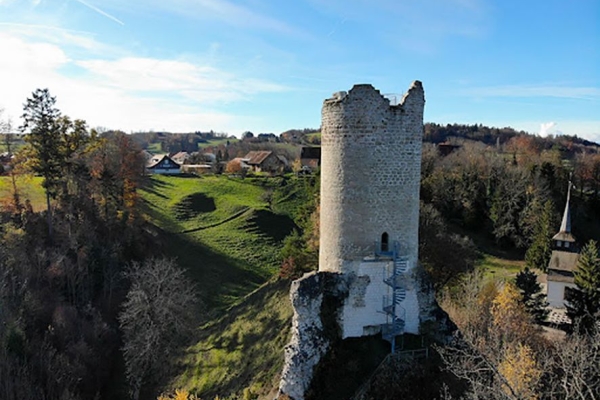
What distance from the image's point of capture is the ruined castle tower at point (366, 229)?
12.5 metres

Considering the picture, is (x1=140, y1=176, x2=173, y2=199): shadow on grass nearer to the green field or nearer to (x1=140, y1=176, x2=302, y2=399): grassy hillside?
(x1=140, y1=176, x2=302, y2=399): grassy hillside

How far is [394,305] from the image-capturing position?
12.9 meters

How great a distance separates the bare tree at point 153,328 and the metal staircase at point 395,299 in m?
13.1

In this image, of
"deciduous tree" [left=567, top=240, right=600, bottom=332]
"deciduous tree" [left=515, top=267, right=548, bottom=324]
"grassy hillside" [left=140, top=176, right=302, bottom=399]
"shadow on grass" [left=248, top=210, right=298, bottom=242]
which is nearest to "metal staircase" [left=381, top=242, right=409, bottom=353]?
"grassy hillside" [left=140, top=176, right=302, bottom=399]

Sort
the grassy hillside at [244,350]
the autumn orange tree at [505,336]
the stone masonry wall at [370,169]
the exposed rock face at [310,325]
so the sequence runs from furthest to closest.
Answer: the grassy hillside at [244,350] → the autumn orange tree at [505,336] → the stone masonry wall at [370,169] → the exposed rock face at [310,325]

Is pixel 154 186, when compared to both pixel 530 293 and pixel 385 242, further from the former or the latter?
pixel 385 242

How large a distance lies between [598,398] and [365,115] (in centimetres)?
1253

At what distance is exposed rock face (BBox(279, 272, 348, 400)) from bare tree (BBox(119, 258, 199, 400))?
11362 millimetres

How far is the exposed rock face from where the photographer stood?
12.2 m

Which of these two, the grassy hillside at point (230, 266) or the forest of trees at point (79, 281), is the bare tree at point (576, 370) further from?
the forest of trees at point (79, 281)

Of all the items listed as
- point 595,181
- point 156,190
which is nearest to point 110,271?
point 156,190

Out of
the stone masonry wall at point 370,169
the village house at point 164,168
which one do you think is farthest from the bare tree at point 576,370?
the village house at point 164,168

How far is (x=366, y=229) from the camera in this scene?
12.7m

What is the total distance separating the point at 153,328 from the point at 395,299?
49.2 feet
